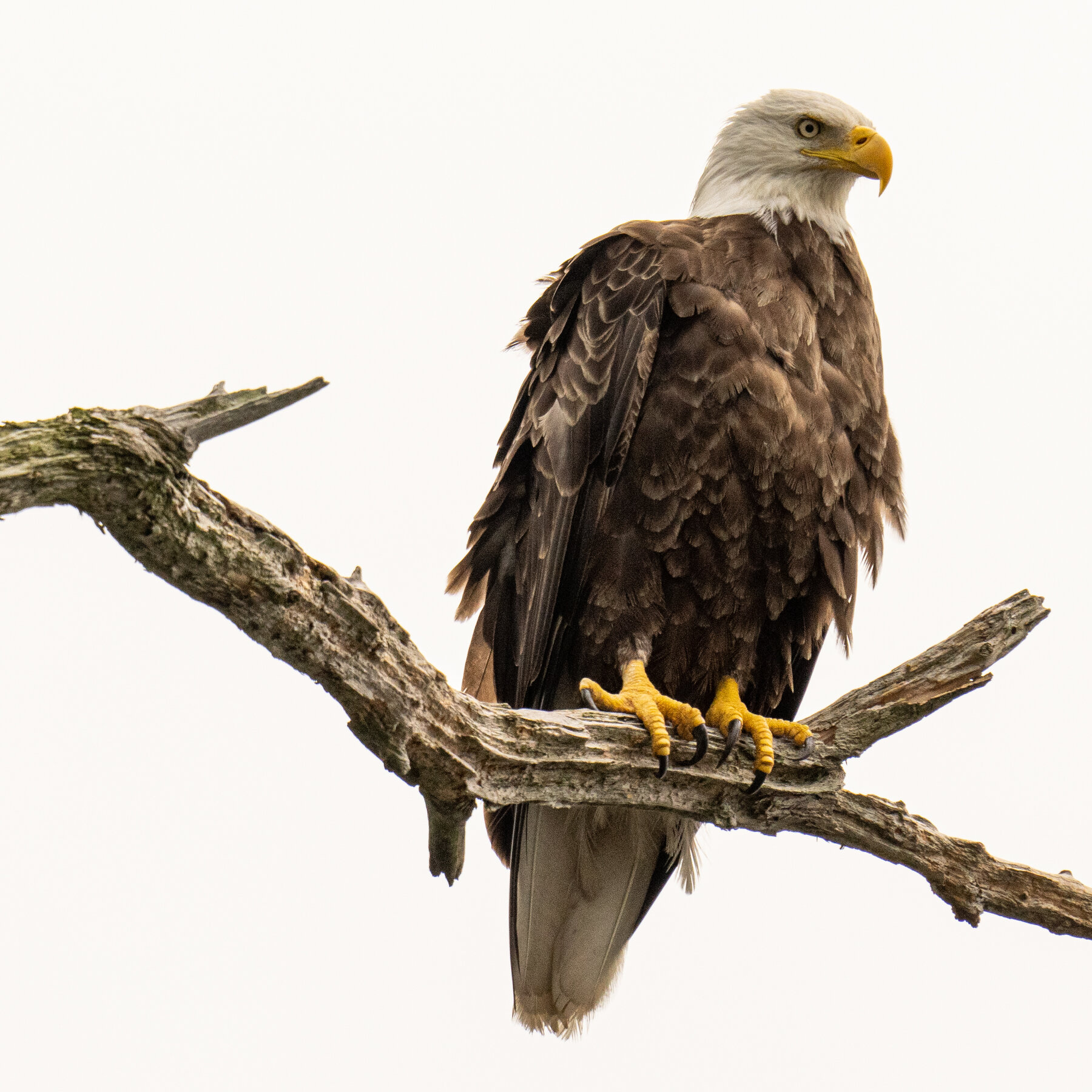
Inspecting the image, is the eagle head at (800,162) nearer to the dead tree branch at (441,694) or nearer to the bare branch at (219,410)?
the dead tree branch at (441,694)

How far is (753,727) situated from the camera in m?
3.63

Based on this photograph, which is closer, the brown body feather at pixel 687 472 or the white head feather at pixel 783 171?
the brown body feather at pixel 687 472

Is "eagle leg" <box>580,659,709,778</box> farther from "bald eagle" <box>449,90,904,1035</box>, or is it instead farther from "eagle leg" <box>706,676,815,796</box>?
"eagle leg" <box>706,676,815,796</box>

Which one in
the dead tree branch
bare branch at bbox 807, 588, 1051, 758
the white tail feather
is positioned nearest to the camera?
the dead tree branch

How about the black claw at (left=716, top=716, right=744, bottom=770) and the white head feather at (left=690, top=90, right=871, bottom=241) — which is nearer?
the black claw at (left=716, top=716, right=744, bottom=770)

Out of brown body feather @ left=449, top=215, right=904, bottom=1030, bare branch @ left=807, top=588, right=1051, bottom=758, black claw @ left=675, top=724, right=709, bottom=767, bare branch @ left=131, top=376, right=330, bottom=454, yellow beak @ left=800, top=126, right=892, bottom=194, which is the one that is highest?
yellow beak @ left=800, top=126, right=892, bottom=194

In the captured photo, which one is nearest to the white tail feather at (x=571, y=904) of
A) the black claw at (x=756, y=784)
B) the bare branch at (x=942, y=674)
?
the black claw at (x=756, y=784)

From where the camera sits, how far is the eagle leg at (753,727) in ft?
11.6

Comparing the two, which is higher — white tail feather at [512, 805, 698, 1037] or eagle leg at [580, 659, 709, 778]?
eagle leg at [580, 659, 709, 778]

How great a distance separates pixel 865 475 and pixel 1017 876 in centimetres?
137

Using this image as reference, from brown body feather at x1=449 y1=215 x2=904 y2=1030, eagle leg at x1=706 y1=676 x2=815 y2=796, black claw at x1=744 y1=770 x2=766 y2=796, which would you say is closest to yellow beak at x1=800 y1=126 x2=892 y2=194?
brown body feather at x1=449 y1=215 x2=904 y2=1030

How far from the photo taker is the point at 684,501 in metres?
3.64

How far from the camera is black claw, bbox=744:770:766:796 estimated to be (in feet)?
11.6

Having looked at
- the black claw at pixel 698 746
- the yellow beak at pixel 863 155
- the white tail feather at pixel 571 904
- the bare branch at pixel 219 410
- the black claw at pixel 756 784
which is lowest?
the white tail feather at pixel 571 904
